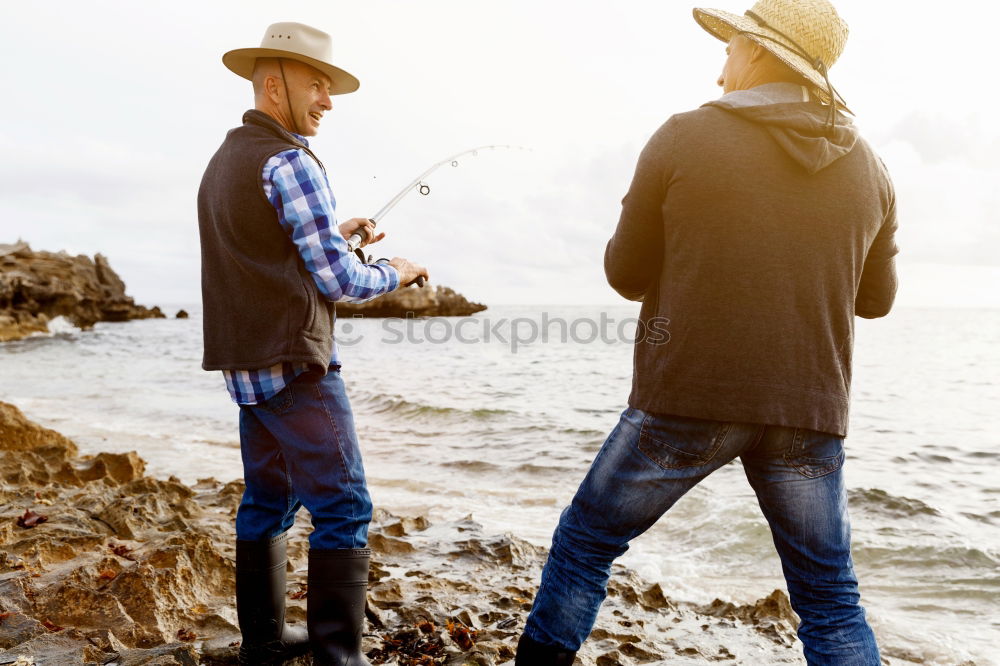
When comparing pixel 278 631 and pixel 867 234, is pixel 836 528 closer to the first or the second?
pixel 867 234

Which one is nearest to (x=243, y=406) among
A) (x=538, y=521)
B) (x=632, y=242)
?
(x=632, y=242)

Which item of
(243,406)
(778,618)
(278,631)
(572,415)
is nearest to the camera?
(243,406)

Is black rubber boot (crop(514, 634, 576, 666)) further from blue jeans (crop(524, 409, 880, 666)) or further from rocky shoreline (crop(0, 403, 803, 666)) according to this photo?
rocky shoreline (crop(0, 403, 803, 666))

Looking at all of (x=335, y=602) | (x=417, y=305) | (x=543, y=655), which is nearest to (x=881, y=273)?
(x=543, y=655)

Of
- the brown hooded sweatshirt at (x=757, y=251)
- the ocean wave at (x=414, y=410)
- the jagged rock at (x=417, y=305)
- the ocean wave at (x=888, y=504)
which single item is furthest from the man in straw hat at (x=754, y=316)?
the jagged rock at (x=417, y=305)

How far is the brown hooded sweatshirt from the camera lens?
1928mm

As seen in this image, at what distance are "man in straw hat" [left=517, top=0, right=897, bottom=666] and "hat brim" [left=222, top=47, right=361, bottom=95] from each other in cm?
112

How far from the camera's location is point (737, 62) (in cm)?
217

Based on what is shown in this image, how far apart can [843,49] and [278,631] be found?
2.75 metres

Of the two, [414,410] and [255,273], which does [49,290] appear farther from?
[255,273]

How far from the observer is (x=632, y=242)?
208 centimetres

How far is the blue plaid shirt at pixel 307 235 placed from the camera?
7.41ft

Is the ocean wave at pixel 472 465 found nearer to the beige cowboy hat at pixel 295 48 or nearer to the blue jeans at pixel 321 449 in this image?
the blue jeans at pixel 321 449

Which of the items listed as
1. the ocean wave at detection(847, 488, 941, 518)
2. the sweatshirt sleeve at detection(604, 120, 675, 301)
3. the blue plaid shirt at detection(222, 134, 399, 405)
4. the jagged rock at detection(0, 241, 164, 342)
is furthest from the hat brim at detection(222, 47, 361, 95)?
the jagged rock at detection(0, 241, 164, 342)
